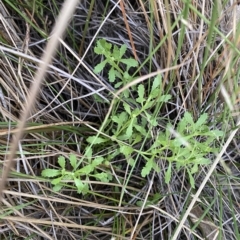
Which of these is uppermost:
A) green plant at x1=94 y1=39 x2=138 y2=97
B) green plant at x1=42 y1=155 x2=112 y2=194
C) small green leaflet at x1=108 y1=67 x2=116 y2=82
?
green plant at x1=94 y1=39 x2=138 y2=97

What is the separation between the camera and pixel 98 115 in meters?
1.06

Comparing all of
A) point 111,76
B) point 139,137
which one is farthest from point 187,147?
point 111,76

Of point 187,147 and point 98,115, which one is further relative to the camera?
point 98,115

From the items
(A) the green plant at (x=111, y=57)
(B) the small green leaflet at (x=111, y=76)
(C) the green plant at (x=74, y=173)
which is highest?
(A) the green plant at (x=111, y=57)

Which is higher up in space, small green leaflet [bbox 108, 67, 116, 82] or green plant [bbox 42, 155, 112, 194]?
small green leaflet [bbox 108, 67, 116, 82]

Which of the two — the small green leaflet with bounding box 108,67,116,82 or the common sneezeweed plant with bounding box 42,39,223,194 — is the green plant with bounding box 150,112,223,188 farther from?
the small green leaflet with bounding box 108,67,116,82

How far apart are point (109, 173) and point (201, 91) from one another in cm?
31

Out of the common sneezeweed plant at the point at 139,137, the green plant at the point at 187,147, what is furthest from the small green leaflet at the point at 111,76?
the green plant at the point at 187,147

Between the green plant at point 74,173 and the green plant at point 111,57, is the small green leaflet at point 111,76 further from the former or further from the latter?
the green plant at point 74,173

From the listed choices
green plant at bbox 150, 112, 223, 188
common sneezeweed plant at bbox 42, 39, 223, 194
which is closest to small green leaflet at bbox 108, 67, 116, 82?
common sneezeweed plant at bbox 42, 39, 223, 194

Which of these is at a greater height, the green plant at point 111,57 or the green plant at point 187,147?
the green plant at point 111,57

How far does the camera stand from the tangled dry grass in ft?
3.18

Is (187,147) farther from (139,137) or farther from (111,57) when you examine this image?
(111,57)

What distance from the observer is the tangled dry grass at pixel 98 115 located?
3.18 ft
